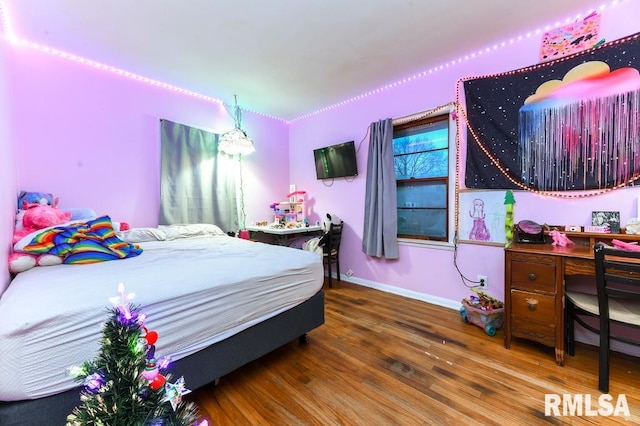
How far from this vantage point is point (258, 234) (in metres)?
3.92

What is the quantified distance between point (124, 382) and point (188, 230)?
8.19 feet

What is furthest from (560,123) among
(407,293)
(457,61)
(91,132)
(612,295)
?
(91,132)

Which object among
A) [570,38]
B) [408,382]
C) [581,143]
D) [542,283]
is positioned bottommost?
[408,382]

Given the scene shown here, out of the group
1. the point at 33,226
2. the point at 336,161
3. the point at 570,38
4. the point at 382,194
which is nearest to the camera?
the point at 33,226

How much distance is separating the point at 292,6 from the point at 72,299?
2163 mm

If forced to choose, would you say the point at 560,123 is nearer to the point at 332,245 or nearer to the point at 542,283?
the point at 542,283

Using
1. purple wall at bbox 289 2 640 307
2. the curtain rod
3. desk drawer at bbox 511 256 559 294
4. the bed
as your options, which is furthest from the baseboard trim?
the curtain rod

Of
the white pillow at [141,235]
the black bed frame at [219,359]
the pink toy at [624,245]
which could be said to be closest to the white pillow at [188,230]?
the white pillow at [141,235]

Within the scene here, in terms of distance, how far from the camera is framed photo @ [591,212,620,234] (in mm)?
1924

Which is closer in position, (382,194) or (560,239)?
(560,239)

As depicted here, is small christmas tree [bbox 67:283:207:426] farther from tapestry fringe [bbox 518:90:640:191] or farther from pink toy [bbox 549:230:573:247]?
tapestry fringe [bbox 518:90:640:191]

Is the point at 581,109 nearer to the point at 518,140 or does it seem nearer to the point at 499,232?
the point at 518,140

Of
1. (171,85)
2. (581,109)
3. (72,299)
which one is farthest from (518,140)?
(171,85)

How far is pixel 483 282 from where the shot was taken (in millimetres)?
2564
